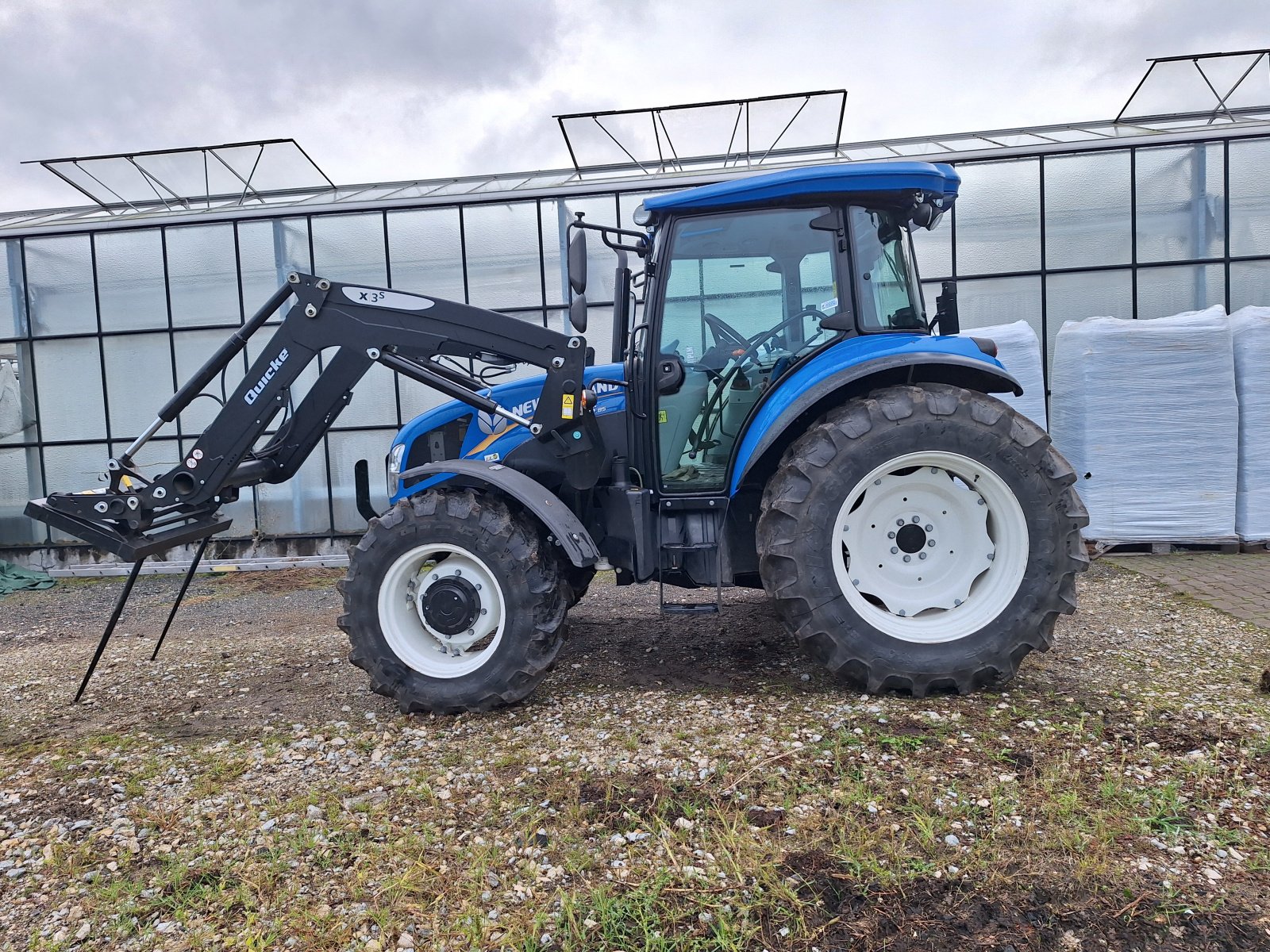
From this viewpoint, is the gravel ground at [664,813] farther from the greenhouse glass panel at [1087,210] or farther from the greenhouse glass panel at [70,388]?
the greenhouse glass panel at [70,388]

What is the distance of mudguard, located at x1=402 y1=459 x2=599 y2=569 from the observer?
3.49 m

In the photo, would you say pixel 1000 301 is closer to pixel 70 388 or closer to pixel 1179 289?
pixel 1179 289

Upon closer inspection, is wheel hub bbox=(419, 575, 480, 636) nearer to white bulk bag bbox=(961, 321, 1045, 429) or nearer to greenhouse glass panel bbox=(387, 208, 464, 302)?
white bulk bag bbox=(961, 321, 1045, 429)

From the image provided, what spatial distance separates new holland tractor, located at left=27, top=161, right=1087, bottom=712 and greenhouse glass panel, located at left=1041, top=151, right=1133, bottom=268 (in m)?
6.27

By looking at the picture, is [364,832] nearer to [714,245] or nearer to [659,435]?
[659,435]

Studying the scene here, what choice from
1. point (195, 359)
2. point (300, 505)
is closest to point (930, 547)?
point (300, 505)

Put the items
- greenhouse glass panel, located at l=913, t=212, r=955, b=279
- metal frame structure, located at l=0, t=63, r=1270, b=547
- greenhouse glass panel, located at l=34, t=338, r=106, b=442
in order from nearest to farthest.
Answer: metal frame structure, located at l=0, t=63, r=1270, b=547 < greenhouse glass panel, located at l=913, t=212, r=955, b=279 < greenhouse glass panel, located at l=34, t=338, r=106, b=442

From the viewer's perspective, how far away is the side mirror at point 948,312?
13.6 ft

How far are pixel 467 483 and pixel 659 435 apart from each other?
3.12 ft

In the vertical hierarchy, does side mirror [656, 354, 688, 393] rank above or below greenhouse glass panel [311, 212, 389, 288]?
below

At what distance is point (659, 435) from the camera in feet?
12.8

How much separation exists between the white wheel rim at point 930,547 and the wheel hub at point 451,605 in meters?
1.63

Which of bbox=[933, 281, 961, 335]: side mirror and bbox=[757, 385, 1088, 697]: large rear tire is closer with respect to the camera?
bbox=[757, 385, 1088, 697]: large rear tire

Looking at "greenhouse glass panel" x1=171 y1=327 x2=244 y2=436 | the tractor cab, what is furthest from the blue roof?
"greenhouse glass panel" x1=171 y1=327 x2=244 y2=436
